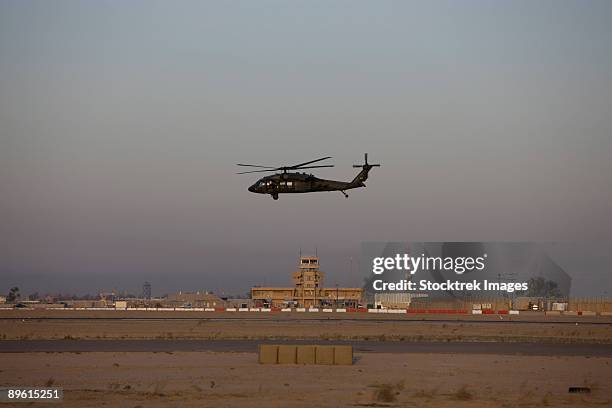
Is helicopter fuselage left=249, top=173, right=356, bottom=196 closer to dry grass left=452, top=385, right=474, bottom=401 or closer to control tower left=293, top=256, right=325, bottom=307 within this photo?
dry grass left=452, top=385, right=474, bottom=401

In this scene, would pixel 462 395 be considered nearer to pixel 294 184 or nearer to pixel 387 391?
pixel 387 391

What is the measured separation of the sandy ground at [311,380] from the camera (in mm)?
36688

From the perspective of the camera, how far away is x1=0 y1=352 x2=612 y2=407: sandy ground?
36688 millimetres

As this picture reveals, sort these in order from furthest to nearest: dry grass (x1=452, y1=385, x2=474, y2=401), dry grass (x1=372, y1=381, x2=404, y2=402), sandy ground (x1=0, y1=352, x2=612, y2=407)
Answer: dry grass (x1=452, y1=385, x2=474, y2=401) → dry grass (x1=372, y1=381, x2=404, y2=402) → sandy ground (x1=0, y1=352, x2=612, y2=407)

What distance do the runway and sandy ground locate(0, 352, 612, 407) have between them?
12.0 feet

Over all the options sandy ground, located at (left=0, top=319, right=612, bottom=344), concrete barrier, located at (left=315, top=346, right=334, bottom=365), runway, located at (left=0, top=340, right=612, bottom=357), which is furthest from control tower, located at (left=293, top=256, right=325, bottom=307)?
concrete barrier, located at (left=315, top=346, right=334, bottom=365)

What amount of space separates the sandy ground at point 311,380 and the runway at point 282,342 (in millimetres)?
3671

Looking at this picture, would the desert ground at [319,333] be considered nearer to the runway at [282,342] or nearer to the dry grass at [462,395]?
the runway at [282,342]

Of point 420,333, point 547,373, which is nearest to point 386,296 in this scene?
point 420,333

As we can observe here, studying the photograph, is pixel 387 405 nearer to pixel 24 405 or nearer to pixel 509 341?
pixel 24 405

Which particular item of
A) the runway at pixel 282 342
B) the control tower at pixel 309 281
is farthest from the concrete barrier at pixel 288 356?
the control tower at pixel 309 281

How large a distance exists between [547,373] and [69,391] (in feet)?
80.2

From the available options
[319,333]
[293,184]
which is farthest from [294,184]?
[319,333]

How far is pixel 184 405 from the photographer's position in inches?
1371
